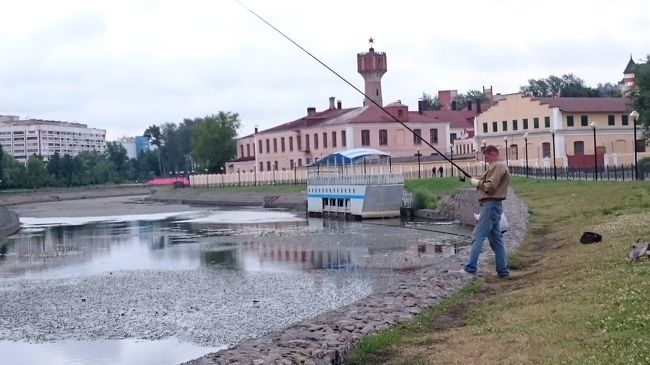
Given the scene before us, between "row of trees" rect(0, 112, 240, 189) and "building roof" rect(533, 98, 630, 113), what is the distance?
5380 centimetres

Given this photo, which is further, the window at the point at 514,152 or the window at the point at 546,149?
the window at the point at 514,152

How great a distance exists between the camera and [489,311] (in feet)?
37.9

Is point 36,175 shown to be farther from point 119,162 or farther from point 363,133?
point 363,133

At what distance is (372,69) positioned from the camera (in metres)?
85.9

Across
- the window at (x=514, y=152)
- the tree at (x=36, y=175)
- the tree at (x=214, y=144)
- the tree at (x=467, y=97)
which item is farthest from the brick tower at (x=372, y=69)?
the tree at (x=36, y=175)

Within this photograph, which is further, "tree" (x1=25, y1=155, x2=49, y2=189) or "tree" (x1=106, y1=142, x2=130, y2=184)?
"tree" (x1=106, y1=142, x2=130, y2=184)

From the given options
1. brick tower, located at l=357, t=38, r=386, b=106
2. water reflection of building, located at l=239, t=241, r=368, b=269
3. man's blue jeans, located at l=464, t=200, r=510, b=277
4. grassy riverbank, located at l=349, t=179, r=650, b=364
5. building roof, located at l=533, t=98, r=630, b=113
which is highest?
brick tower, located at l=357, t=38, r=386, b=106

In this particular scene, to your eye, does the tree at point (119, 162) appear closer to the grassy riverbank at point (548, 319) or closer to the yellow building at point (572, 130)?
the yellow building at point (572, 130)

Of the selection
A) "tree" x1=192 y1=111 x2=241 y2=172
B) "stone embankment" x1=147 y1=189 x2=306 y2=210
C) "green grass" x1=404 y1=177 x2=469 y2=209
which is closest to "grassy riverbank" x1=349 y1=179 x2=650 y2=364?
"green grass" x1=404 y1=177 x2=469 y2=209

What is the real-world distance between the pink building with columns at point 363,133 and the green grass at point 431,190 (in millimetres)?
15684

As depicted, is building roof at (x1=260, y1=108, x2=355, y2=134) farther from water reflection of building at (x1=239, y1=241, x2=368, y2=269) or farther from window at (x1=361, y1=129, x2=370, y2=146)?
water reflection of building at (x1=239, y1=241, x2=368, y2=269)

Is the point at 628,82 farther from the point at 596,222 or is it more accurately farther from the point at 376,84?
the point at 596,222

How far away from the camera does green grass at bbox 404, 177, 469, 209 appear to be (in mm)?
48250

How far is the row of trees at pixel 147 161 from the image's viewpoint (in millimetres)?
112438
